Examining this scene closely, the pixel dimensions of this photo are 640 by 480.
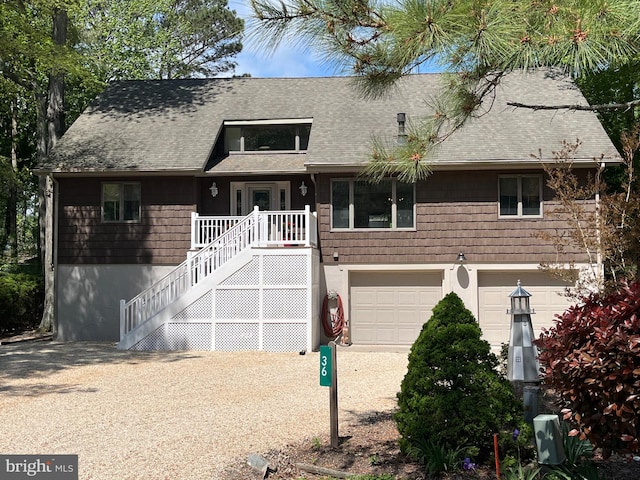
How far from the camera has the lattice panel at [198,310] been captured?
1380 centimetres

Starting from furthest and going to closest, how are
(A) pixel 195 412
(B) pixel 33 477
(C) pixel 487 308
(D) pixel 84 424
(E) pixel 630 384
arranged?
(C) pixel 487 308 → (A) pixel 195 412 → (D) pixel 84 424 → (B) pixel 33 477 → (E) pixel 630 384

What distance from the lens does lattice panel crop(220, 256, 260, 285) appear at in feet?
45.3

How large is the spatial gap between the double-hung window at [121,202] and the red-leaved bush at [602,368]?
45.3ft

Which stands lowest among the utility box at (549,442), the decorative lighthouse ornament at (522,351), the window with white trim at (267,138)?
the utility box at (549,442)

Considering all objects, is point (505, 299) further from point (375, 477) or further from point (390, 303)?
point (375, 477)

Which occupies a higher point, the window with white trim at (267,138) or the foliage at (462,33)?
the window with white trim at (267,138)

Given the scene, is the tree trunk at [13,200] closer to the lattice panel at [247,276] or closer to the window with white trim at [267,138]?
the window with white trim at [267,138]

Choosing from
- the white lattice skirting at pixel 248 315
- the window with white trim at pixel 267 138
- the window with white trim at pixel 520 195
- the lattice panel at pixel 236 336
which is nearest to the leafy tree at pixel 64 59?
the window with white trim at pixel 267 138

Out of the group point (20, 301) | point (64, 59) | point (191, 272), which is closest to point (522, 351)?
point (191, 272)

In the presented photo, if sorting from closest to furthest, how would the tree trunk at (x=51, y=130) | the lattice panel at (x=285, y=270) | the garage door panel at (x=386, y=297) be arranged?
1. the lattice panel at (x=285, y=270)
2. the garage door panel at (x=386, y=297)
3. the tree trunk at (x=51, y=130)

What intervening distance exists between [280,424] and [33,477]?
105 inches

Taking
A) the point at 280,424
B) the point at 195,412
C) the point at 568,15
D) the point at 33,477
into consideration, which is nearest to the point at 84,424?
the point at 195,412

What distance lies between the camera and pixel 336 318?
15.1 meters

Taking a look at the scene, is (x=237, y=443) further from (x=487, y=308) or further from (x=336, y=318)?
(x=487, y=308)
